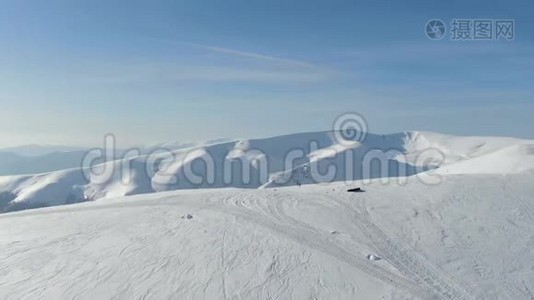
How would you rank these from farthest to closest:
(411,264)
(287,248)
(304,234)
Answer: (304,234) → (287,248) → (411,264)

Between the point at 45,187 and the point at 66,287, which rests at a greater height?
the point at 66,287

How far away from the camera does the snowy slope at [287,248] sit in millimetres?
11961

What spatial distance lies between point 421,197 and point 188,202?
1030 cm

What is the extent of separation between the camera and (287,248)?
47.0 feet

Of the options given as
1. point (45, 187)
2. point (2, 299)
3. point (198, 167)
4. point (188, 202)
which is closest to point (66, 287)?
point (2, 299)

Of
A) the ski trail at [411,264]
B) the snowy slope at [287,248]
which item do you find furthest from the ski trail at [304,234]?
the ski trail at [411,264]

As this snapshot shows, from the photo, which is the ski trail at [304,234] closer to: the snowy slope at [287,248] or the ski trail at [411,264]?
the snowy slope at [287,248]

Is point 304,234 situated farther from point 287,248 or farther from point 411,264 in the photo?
point 411,264

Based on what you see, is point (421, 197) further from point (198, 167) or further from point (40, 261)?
point (198, 167)

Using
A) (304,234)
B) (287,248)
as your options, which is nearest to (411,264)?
(287,248)

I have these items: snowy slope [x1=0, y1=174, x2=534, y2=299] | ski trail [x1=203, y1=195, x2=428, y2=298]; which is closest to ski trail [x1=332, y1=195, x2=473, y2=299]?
snowy slope [x1=0, y1=174, x2=534, y2=299]

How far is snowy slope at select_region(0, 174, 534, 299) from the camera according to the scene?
39.2 ft

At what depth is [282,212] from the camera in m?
18.6

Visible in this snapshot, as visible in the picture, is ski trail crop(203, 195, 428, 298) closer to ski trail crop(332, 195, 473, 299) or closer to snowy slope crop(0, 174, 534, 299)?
snowy slope crop(0, 174, 534, 299)
